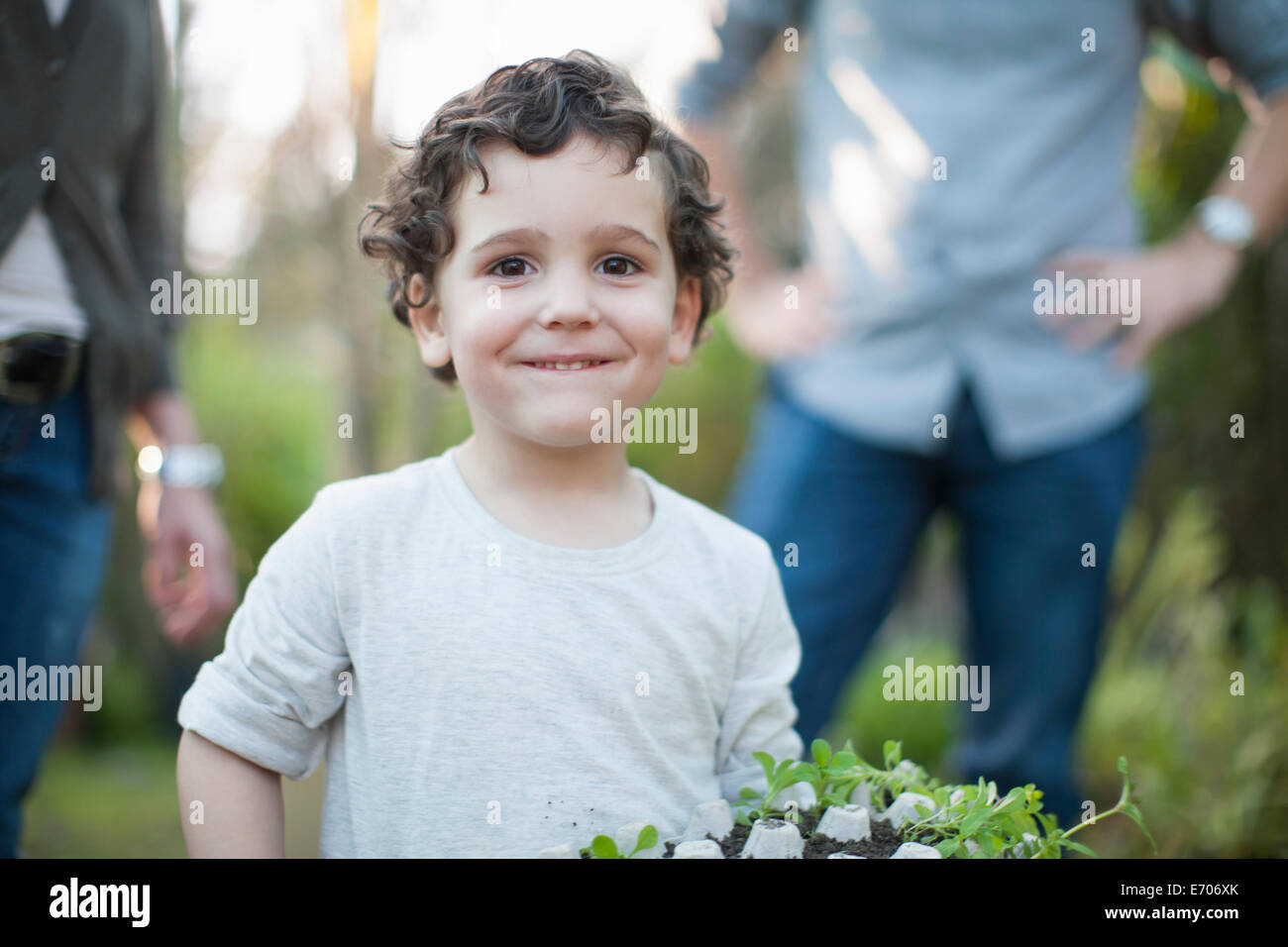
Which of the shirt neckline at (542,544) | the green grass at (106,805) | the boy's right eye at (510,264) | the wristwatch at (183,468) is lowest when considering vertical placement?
the green grass at (106,805)

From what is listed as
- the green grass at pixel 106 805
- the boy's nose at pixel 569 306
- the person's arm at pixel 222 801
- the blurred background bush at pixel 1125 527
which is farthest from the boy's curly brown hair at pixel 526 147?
the green grass at pixel 106 805

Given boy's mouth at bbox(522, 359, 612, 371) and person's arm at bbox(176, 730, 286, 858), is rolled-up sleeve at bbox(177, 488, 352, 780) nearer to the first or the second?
person's arm at bbox(176, 730, 286, 858)

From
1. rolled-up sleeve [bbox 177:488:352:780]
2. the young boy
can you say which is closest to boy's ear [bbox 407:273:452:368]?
the young boy

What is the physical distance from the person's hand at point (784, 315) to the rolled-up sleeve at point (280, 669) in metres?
1.30

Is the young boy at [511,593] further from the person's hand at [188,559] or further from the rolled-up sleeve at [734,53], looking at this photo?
the rolled-up sleeve at [734,53]

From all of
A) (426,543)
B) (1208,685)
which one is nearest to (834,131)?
(426,543)

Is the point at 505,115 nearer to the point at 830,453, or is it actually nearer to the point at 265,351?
the point at 830,453

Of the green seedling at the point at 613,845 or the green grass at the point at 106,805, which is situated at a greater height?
the green seedling at the point at 613,845

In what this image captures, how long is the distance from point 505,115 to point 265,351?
4.87 meters

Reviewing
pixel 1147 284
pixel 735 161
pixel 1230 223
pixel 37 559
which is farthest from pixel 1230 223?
pixel 37 559

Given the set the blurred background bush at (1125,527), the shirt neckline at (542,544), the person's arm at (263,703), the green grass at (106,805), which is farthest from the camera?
the green grass at (106,805)

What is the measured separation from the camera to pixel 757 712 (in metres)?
1.40

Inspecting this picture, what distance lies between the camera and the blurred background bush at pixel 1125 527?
341 centimetres

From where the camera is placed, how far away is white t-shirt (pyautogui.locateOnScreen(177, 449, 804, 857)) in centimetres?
122
